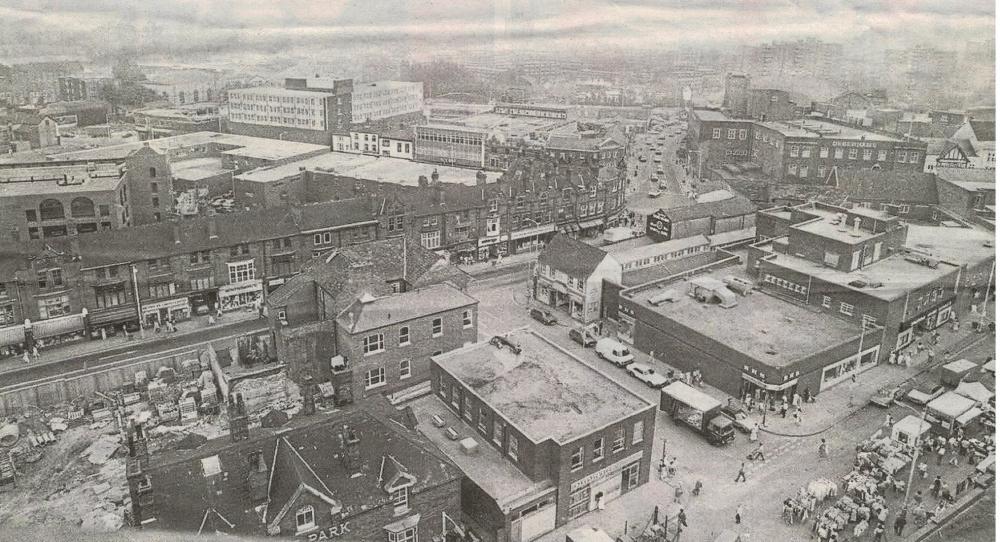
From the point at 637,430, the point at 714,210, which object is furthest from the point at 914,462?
the point at 714,210

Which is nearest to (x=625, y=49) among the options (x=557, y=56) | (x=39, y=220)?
(x=557, y=56)

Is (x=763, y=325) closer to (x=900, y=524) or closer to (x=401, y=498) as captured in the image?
(x=900, y=524)

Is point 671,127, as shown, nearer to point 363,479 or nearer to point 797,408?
point 797,408

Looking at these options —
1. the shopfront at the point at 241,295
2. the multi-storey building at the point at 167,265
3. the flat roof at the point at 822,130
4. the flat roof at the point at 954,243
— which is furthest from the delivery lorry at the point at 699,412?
the flat roof at the point at 822,130

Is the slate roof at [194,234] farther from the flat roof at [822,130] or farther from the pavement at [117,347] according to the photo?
the flat roof at [822,130]

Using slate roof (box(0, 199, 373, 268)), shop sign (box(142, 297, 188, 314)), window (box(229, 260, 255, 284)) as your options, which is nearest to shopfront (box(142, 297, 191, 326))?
shop sign (box(142, 297, 188, 314))

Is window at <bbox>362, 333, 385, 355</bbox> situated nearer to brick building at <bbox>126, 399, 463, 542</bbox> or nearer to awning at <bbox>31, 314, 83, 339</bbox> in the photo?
brick building at <bbox>126, 399, 463, 542</bbox>
